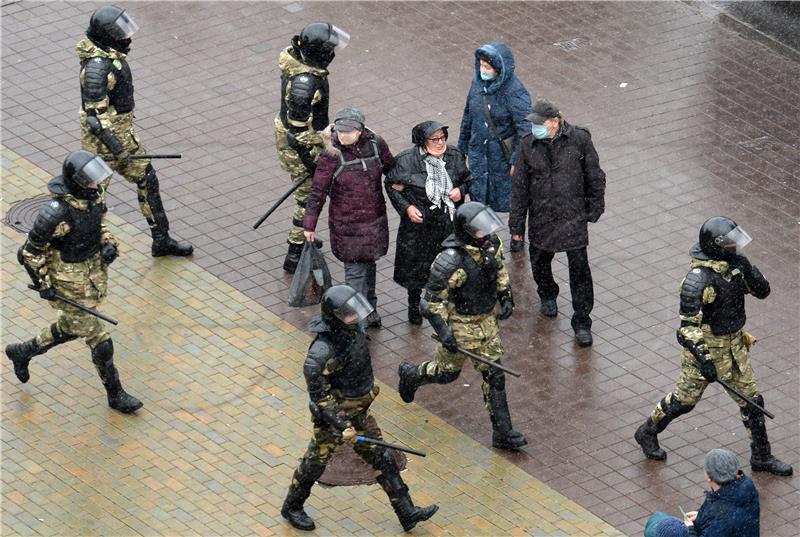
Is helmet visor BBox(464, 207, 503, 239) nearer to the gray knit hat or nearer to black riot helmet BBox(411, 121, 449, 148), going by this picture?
black riot helmet BBox(411, 121, 449, 148)

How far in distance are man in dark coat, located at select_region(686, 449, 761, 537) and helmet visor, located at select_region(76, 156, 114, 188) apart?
5058 millimetres

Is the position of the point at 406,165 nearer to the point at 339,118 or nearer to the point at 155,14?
the point at 339,118

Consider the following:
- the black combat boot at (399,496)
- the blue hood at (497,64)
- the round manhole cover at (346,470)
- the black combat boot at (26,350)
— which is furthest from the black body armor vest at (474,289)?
the black combat boot at (26,350)

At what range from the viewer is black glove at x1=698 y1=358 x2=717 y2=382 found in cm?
1353

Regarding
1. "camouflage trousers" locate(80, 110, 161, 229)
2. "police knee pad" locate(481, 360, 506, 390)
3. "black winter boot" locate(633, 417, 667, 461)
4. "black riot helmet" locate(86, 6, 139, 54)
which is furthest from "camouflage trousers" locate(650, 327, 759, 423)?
"black riot helmet" locate(86, 6, 139, 54)

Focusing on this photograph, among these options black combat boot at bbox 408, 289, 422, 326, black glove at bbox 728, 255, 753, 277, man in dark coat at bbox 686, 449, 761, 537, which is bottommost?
black combat boot at bbox 408, 289, 422, 326

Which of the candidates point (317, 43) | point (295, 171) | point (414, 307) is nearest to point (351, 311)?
point (414, 307)

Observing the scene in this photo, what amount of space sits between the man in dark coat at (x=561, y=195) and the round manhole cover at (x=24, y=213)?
4637 mm

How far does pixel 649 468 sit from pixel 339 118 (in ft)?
12.1

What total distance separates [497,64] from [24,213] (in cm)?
470

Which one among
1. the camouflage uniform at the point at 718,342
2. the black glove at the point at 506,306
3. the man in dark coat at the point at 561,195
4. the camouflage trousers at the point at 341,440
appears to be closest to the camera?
the camouflage trousers at the point at 341,440

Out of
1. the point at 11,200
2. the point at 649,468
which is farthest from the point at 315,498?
the point at 11,200

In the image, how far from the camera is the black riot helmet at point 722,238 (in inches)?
527

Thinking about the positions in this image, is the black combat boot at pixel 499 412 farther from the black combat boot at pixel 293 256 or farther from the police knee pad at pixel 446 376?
the black combat boot at pixel 293 256
